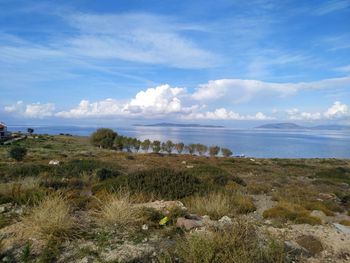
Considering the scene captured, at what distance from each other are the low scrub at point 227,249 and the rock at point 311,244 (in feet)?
3.89

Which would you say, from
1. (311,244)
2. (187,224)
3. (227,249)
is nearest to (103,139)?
(187,224)

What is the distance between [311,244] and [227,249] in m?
2.29

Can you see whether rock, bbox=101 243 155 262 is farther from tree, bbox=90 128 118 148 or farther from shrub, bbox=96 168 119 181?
tree, bbox=90 128 118 148

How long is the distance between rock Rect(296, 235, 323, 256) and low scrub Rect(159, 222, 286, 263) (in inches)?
46.7

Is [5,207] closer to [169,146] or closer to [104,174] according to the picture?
[104,174]

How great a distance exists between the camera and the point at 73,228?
5.53 metres

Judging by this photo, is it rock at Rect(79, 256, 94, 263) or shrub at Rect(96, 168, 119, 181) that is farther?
shrub at Rect(96, 168, 119, 181)

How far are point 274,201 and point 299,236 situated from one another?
7712mm

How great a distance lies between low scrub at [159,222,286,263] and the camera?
429 centimetres

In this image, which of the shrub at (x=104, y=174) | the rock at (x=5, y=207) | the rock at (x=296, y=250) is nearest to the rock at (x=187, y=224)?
the rock at (x=296, y=250)

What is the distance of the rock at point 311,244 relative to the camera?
18.5 ft

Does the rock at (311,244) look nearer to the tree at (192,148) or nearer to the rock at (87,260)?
the rock at (87,260)

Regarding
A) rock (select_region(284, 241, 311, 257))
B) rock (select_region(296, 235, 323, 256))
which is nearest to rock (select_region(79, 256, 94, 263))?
rock (select_region(284, 241, 311, 257))

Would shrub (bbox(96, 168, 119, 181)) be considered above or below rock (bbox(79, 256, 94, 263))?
below
